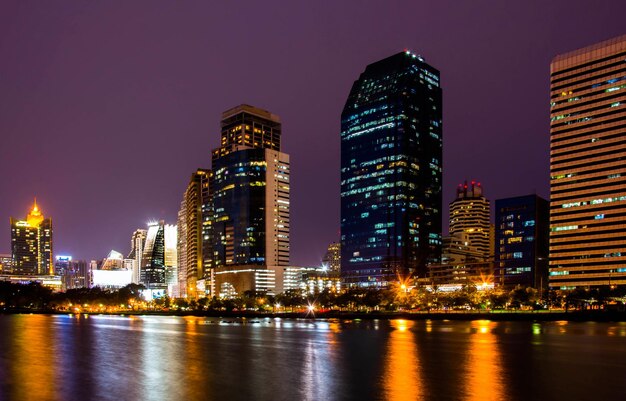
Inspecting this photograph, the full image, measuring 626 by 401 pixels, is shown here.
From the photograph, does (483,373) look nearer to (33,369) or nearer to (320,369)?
(320,369)

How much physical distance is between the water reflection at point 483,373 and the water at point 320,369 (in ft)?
0.29

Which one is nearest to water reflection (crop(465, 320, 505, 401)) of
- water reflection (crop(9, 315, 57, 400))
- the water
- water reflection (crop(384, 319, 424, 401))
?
the water

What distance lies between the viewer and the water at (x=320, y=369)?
44.0m

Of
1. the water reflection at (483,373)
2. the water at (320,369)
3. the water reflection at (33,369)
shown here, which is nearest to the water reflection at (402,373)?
the water at (320,369)

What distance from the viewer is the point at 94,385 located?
159 ft

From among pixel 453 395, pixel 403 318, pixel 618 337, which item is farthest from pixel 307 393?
pixel 403 318

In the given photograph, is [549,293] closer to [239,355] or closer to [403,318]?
[403,318]

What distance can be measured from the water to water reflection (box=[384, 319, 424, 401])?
0.29 ft

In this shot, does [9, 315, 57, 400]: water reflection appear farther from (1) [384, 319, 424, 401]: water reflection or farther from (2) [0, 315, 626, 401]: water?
(1) [384, 319, 424, 401]: water reflection

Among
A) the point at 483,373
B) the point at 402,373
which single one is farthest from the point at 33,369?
the point at 483,373

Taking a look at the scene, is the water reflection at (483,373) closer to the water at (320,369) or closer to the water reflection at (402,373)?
the water at (320,369)

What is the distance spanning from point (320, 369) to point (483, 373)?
1494 cm

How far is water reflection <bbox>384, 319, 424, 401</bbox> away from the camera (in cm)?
4261

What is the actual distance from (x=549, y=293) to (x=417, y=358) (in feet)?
436
